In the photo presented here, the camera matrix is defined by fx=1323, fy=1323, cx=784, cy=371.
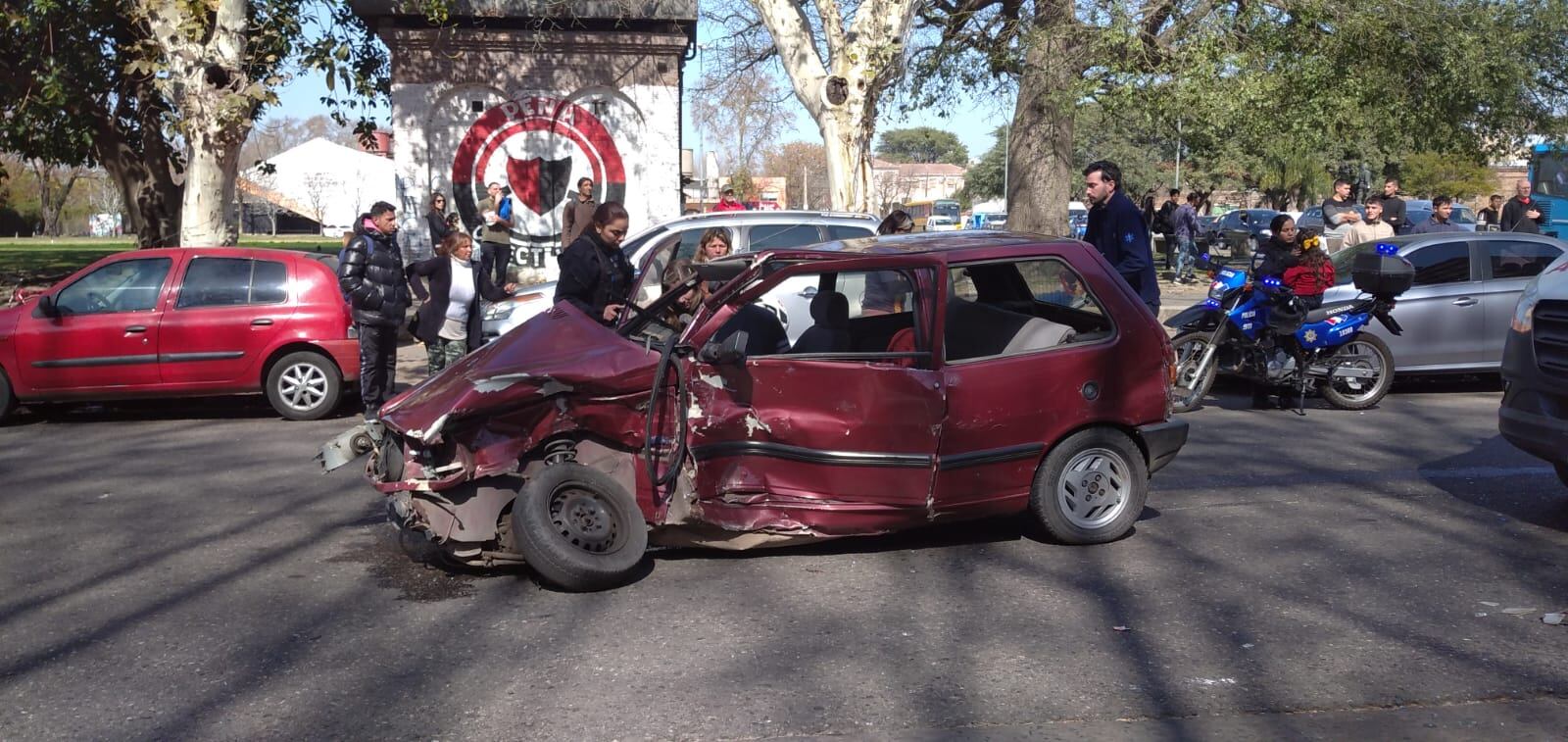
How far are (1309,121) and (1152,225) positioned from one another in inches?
359

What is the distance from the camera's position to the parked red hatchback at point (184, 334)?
10.9 meters

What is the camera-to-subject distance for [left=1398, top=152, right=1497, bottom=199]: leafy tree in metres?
54.7

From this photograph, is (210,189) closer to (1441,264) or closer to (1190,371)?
(1190,371)

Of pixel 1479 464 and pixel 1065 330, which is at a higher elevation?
pixel 1065 330

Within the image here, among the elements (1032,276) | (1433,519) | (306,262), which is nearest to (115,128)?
(306,262)

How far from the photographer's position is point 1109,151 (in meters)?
63.9

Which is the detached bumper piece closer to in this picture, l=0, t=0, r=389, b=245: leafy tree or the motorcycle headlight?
the motorcycle headlight

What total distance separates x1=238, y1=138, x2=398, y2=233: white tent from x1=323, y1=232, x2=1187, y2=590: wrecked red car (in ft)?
194

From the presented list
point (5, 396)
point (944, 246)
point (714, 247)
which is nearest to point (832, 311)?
point (944, 246)

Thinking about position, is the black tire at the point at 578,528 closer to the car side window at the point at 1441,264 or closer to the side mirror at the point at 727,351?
the side mirror at the point at 727,351

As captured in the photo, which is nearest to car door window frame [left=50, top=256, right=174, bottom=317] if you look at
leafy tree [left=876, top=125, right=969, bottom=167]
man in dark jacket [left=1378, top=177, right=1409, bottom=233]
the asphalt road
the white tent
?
the asphalt road

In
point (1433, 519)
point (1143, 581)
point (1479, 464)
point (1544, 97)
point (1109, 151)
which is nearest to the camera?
point (1143, 581)

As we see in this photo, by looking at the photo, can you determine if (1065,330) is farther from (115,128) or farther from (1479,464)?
(115,128)

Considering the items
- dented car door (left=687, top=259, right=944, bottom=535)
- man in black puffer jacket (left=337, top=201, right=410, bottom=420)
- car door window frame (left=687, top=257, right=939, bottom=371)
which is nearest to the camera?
dented car door (left=687, top=259, right=944, bottom=535)
